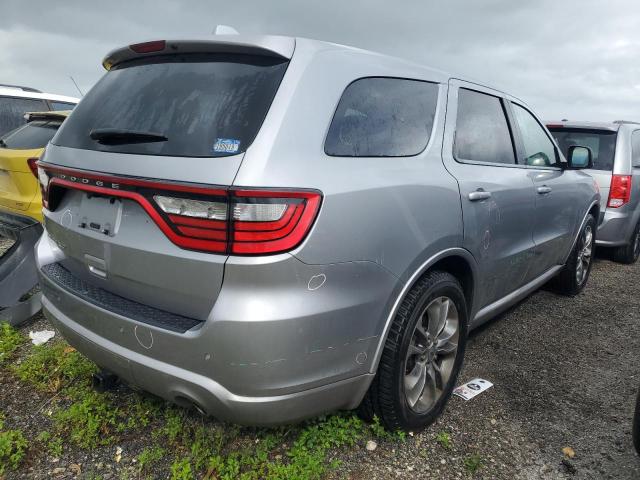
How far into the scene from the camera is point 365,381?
2016 mm

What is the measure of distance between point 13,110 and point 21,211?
364cm

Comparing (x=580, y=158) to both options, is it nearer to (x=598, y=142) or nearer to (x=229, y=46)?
(x=598, y=142)

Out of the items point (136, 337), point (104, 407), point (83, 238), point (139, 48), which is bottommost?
point (104, 407)

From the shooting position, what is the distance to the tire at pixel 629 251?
19.0 ft

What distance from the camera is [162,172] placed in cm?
174

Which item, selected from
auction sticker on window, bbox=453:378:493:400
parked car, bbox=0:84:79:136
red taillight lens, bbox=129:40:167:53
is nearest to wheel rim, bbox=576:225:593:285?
auction sticker on window, bbox=453:378:493:400

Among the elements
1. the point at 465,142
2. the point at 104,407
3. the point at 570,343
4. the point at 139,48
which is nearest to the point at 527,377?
the point at 570,343

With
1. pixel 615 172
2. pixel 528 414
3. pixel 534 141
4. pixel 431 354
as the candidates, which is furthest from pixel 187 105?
pixel 615 172

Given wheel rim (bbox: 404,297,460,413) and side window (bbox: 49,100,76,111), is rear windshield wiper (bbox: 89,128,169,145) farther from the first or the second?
side window (bbox: 49,100,76,111)

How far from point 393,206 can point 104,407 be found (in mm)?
1815

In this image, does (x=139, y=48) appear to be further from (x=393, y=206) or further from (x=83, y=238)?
(x=393, y=206)

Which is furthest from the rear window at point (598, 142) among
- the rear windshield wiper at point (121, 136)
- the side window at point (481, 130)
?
the rear windshield wiper at point (121, 136)

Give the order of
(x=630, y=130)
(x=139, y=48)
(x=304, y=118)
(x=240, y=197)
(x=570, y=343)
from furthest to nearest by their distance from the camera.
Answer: (x=630, y=130), (x=570, y=343), (x=139, y=48), (x=304, y=118), (x=240, y=197)

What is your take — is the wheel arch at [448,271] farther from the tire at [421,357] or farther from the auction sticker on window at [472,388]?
the auction sticker on window at [472,388]
